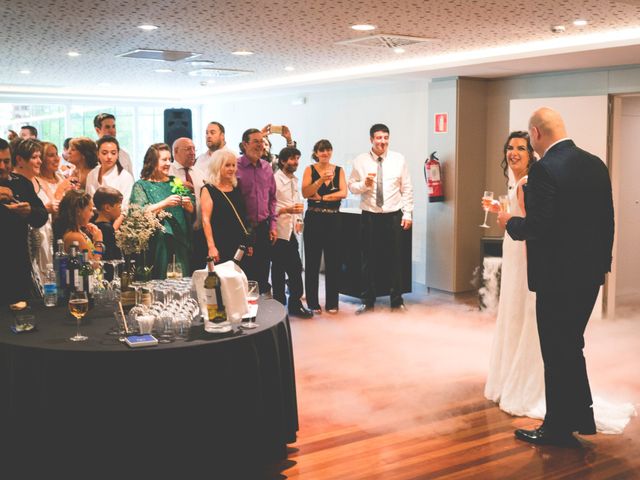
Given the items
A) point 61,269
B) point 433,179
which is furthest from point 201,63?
point 61,269

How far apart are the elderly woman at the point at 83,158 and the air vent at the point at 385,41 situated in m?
2.25

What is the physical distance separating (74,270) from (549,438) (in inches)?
102

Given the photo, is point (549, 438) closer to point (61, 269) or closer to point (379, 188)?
point (61, 269)

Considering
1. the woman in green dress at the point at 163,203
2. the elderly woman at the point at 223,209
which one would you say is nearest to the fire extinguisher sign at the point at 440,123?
the elderly woman at the point at 223,209

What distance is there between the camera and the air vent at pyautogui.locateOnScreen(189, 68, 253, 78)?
29.3 ft

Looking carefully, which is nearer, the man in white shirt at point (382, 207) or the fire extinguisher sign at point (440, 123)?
the man in white shirt at point (382, 207)

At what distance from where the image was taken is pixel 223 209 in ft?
19.5

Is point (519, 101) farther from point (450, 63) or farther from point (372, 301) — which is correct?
point (372, 301)

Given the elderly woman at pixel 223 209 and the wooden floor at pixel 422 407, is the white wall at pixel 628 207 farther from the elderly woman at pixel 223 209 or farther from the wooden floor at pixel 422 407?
the elderly woman at pixel 223 209

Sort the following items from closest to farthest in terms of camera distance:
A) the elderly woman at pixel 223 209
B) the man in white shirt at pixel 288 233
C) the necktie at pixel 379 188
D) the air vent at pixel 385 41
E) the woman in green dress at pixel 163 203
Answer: the woman in green dress at pixel 163 203 < the elderly woman at pixel 223 209 < the air vent at pixel 385 41 < the man in white shirt at pixel 288 233 < the necktie at pixel 379 188

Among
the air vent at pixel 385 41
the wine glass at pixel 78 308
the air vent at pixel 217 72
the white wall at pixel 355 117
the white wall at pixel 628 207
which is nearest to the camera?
the wine glass at pixel 78 308

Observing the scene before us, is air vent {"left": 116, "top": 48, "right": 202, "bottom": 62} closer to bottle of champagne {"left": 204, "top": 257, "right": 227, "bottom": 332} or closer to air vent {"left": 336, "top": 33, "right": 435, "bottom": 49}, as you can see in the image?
air vent {"left": 336, "top": 33, "right": 435, "bottom": 49}

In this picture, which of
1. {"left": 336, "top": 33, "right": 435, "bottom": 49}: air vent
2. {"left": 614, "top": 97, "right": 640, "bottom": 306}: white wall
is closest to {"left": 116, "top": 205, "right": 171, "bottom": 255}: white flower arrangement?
{"left": 336, "top": 33, "right": 435, "bottom": 49}: air vent

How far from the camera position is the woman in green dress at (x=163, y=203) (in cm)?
547
